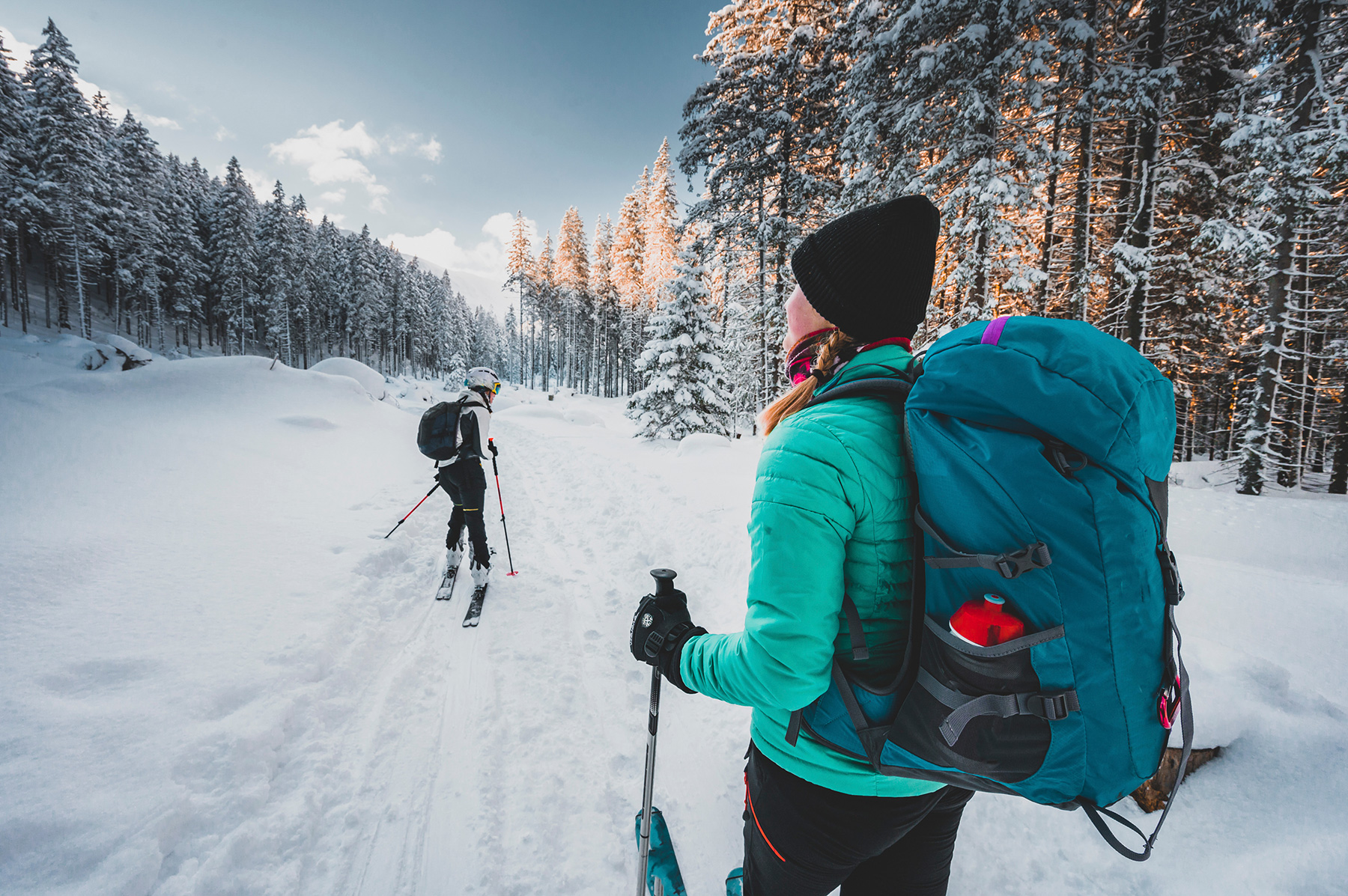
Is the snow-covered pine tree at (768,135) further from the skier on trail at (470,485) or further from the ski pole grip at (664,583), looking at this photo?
the ski pole grip at (664,583)

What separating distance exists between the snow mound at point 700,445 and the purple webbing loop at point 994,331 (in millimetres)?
10589

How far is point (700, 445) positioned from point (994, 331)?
1145cm

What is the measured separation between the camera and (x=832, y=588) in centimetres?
125

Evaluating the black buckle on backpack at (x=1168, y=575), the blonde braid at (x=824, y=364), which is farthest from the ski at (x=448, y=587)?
the black buckle on backpack at (x=1168, y=575)

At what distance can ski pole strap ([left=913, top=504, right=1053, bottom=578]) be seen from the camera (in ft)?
3.20

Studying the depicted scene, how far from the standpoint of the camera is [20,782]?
2.45 metres

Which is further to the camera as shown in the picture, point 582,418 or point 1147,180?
point 582,418

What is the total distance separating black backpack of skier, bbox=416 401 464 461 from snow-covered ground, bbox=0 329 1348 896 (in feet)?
5.30

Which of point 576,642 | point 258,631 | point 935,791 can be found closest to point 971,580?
point 935,791

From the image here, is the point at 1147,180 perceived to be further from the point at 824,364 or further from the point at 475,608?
the point at 475,608

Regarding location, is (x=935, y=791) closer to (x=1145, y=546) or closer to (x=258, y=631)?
(x=1145, y=546)

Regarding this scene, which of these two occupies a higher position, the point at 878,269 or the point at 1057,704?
the point at 878,269

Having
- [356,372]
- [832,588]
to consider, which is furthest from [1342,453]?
[356,372]

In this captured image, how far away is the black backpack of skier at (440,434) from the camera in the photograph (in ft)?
17.5
